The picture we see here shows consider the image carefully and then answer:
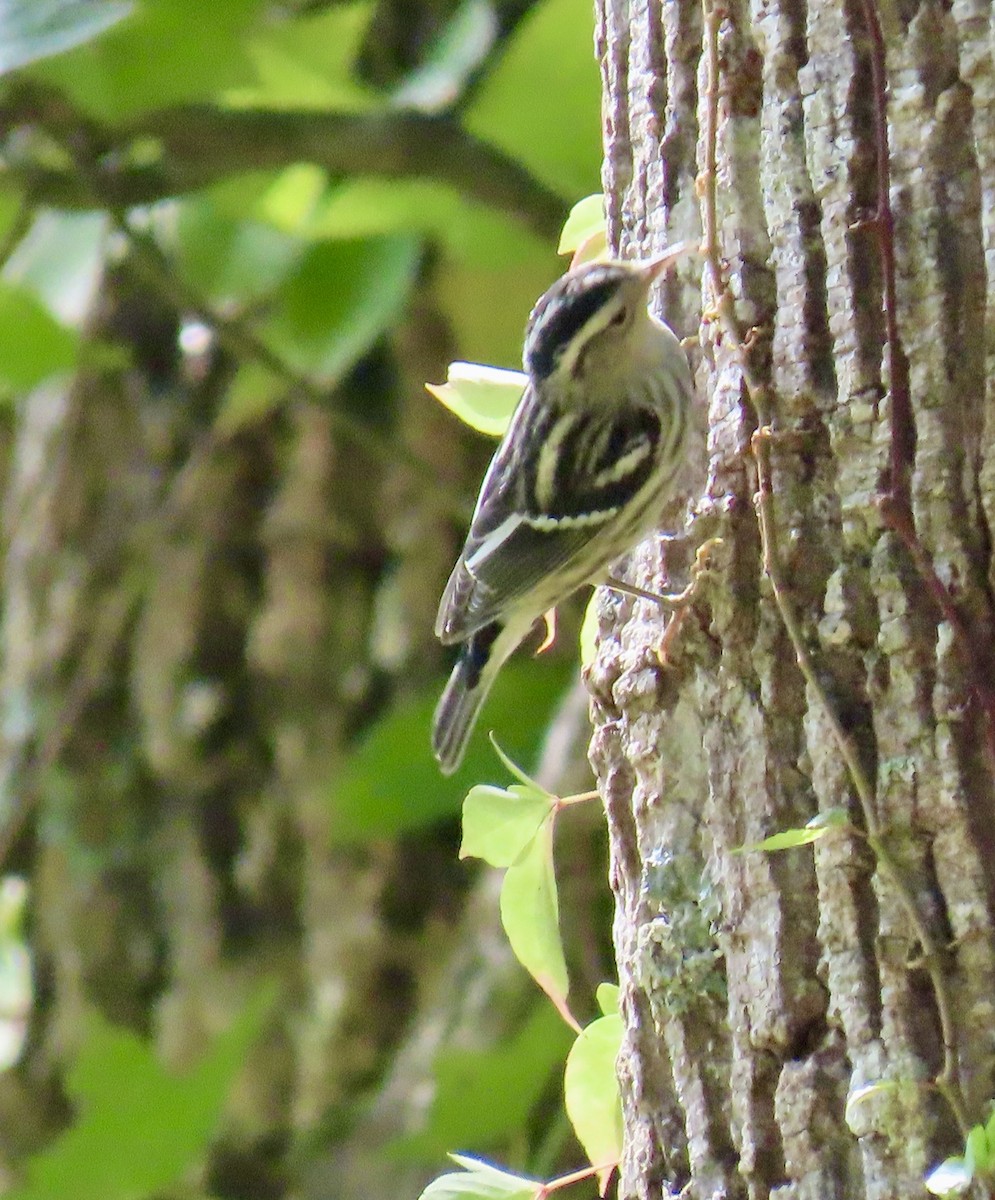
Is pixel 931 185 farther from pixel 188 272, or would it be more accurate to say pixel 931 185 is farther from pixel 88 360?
pixel 188 272

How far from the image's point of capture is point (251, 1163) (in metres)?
3.79

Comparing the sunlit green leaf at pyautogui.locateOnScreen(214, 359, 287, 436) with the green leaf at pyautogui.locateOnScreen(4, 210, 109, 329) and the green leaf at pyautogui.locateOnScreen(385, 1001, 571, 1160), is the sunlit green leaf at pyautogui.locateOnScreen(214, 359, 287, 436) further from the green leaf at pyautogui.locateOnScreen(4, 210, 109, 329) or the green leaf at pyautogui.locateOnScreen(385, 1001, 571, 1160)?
the green leaf at pyautogui.locateOnScreen(385, 1001, 571, 1160)

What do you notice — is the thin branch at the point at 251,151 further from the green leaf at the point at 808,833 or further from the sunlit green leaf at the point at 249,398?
the green leaf at the point at 808,833

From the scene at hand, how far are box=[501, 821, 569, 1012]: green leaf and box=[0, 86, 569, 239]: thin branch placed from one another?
172 cm

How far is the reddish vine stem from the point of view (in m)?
1.42

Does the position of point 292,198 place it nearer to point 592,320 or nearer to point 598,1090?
point 592,320

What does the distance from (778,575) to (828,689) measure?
0.12 meters

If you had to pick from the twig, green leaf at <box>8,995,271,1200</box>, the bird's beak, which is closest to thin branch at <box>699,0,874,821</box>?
the twig

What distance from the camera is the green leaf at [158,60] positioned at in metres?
2.86

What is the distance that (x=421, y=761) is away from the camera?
10.5 ft

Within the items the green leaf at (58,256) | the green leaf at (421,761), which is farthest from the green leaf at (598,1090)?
the green leaf at (58,256)

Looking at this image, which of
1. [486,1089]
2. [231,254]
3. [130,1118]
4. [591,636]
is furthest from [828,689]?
[231,254]

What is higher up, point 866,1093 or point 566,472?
point 566,472

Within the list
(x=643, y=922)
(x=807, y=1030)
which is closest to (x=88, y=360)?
(x=643, y=922)
